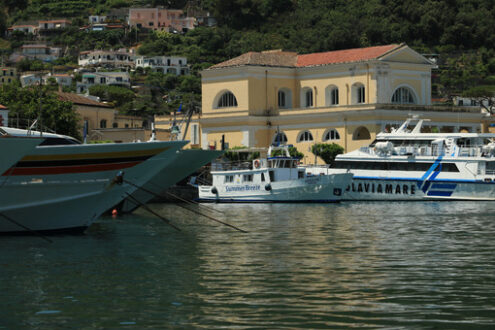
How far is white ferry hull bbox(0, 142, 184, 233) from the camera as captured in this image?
110 feet

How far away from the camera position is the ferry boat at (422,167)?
62.1 metres

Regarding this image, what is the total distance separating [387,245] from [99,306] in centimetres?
1327

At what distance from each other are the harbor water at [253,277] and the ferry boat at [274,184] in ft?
66.0

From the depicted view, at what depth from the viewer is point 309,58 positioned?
8862 centimetres

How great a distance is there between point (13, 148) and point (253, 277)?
10772 mm

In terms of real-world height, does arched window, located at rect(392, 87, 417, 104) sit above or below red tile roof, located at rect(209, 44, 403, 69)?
below

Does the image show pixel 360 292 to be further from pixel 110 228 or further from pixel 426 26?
pixel 426 26

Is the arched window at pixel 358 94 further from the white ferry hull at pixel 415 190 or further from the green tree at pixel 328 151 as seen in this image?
the white ferry hull at pixel 415 190

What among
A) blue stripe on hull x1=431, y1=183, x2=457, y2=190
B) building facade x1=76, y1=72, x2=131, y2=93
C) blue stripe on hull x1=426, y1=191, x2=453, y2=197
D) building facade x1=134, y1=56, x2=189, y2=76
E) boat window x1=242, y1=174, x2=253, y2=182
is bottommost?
blue stripe on hull x1=426, y1=191, x2=453, y2=197

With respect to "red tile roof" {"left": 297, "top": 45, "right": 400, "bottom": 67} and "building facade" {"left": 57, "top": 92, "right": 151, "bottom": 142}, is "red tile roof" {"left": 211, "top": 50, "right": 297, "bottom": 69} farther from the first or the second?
"building facade" {"left": 57, "top": 92, "right": 151, "bottom": 142}

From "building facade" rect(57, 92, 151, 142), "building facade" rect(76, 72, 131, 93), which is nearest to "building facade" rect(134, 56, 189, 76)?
"building facade" rect(76, 72, 131, 93)

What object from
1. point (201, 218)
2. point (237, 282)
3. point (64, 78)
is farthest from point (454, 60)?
point (237, 282)

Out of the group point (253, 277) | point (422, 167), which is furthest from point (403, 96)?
point (253, 277)

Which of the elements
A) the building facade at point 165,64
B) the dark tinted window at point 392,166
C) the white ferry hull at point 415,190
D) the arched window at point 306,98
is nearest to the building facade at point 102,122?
the arched window at point 306,98
